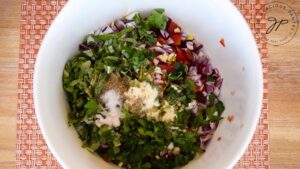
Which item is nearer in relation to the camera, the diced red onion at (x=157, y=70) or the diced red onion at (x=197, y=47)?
the diced red onion at (x=157, y=70)

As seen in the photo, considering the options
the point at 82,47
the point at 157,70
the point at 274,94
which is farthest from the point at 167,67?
the point at 274,94

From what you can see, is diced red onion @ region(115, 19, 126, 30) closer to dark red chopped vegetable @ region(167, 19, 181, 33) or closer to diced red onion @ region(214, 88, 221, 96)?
dark red chopped vegetable @ region(167, 19, 181, 33)

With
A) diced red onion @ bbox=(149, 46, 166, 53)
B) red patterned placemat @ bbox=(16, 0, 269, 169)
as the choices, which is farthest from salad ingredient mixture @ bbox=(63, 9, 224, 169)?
red patterned placemat @ bbox=(16, 0, 269, 169)

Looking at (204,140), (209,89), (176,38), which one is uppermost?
(176,38)

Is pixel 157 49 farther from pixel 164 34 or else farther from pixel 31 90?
pixel 31 90

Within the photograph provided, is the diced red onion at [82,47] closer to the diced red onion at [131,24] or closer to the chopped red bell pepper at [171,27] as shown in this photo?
the diced red onion at [131,24]

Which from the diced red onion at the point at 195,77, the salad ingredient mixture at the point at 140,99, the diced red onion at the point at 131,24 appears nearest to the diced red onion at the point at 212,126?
the salad ingredient mixture at the point at 140,99

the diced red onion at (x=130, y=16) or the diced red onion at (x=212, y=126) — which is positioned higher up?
the diced red onion at (x=130, y=16)

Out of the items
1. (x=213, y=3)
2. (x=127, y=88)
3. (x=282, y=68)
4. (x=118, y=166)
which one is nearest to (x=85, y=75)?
(x=127, y=88)

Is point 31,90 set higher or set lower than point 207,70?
lower
